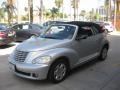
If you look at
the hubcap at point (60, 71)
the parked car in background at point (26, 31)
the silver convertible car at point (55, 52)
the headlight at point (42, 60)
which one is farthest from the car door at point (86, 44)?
the parked car in background at point (26, 31)

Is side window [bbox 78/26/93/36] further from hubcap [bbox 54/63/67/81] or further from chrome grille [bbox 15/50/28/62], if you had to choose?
chrome grille [bbox 15/50/28/62]

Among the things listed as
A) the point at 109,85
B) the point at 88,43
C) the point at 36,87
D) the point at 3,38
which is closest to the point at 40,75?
the point at 36,87

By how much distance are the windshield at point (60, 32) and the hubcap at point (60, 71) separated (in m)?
0.95

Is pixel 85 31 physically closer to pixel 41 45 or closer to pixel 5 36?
pixel 41 45

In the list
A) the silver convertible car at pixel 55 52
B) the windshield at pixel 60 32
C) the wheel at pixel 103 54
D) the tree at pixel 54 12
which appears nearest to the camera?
the silver convertible car at pixel 55 52

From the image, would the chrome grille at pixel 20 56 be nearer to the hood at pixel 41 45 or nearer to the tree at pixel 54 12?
the hood at pixel 41 45

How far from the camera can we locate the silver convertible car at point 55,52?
5570mm

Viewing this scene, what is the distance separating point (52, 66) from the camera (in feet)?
18.6

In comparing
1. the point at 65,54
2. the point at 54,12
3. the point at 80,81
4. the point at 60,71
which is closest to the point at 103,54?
the point at 80,81

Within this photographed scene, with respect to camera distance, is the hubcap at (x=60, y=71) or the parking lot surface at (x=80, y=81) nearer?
the parking lot surface at (x=80, y=81)

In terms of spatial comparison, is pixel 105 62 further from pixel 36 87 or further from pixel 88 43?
pixel 36 87

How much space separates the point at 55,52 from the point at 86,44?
5.30 feet

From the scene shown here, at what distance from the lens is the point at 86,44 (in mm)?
7055

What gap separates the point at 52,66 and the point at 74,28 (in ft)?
5.52
